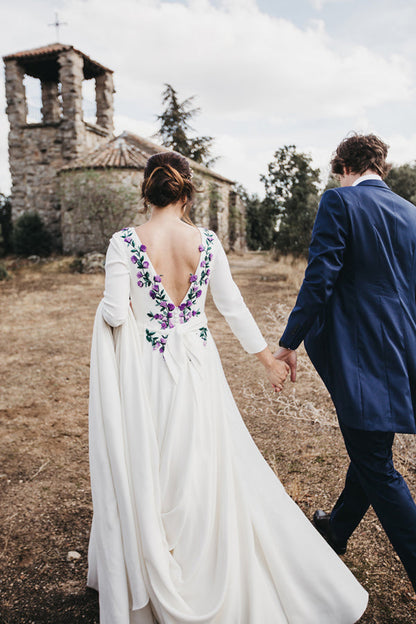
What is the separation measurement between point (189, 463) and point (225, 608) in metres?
0.60

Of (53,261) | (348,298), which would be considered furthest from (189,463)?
(53,261)

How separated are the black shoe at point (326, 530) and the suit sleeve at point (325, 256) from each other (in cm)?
135

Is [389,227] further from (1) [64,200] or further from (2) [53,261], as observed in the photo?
(1) [64,200]

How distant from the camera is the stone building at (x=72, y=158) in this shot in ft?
60.6

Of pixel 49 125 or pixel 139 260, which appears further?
pixel 49 125

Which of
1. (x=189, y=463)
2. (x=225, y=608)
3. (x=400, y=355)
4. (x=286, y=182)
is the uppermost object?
(x=286, y=182)

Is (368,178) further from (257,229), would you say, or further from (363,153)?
(257,229)

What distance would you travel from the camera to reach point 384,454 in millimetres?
2049

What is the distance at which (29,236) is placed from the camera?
801 inches

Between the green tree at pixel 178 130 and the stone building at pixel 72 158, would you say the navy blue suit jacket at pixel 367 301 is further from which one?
the green tree at pixel 178 130

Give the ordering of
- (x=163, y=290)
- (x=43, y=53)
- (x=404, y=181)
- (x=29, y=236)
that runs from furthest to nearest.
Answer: (x=29, y=236) < (x=43, y=53) < (x=404, y=181) < (x=163, y=290)

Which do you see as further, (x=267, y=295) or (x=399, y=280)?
(x=267, y=295)

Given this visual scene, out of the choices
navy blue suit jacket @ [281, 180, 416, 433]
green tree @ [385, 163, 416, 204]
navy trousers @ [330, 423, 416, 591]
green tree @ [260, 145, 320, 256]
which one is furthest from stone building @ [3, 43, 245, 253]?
navy trousers @ [330, 423, 416, 591]

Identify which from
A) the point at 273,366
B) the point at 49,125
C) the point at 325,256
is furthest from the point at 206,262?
the point at 49,125
